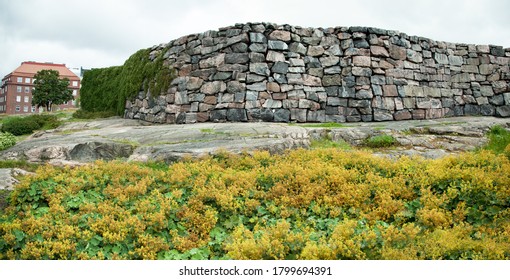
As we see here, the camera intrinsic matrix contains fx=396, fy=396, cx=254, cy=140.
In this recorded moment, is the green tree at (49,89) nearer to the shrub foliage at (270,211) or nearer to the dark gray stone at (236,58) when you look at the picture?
the dark gray stone at (236,58)

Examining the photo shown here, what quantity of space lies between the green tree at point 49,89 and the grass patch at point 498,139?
3584cm

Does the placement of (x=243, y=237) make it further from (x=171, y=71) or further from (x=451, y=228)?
(x=171, y=71)

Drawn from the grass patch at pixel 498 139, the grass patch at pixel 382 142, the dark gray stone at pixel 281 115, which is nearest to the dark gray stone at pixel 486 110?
the grass patch at pixel 498 139

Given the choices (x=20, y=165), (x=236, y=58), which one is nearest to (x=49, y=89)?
(x=236, y=58)

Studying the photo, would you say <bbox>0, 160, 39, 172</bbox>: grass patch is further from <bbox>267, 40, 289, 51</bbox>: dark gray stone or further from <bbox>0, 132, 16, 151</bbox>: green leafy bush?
<bbox>267, 40, 289, 51</bbox>: dark gray stone

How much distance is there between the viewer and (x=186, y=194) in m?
6.38

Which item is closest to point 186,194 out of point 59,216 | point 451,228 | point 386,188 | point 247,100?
point 59,216

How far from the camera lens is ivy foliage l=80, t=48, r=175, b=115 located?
16456 millimetres

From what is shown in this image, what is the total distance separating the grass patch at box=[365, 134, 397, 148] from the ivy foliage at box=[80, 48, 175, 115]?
8617 mm

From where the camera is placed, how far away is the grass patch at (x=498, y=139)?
10096 millimetres

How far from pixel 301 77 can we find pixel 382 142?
507 cm

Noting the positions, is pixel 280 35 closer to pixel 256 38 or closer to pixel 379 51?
pixel 256 38

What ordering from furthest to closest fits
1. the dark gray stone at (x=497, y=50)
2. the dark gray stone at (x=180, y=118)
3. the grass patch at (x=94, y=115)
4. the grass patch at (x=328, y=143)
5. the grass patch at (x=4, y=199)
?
1. the grass patch at (x=94, y=115)
2. the dark gray stone at (x=497, y=50)
3. the dark gray stone at (x=180, y=118)
4. the grass patch at (x=328, y=143)
5. the grass patch at (x=4, y=199)

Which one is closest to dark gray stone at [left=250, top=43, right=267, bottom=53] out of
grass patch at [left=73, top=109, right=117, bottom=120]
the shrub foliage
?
the shrub foliage
